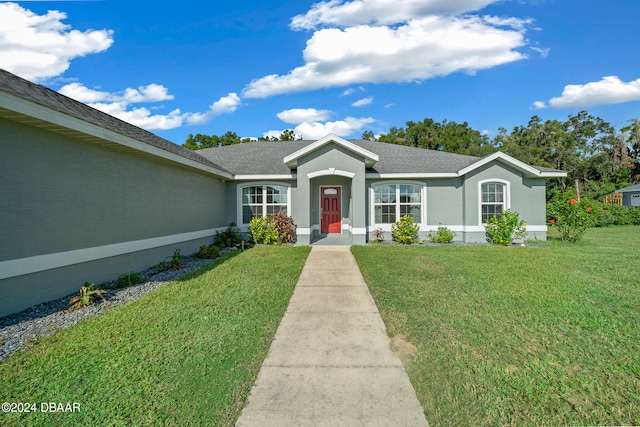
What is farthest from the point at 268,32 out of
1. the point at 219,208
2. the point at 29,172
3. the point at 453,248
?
the point at 453,248

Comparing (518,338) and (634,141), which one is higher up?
(634,141)

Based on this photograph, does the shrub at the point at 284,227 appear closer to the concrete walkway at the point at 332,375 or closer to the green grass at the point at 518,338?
the green grass at the point at 518,338

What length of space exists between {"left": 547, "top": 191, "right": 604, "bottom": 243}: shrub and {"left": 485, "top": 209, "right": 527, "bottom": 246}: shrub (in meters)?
1.72

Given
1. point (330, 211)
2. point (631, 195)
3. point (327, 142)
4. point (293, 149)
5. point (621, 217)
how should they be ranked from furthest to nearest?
point (631, 195) → point (621, 217) → point (293, 149) → point (330, 211) → point (327, 142)

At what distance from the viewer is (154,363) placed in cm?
327

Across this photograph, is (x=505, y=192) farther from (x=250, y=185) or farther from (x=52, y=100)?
(x=52, y=100)

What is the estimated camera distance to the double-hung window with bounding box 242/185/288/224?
13.0m

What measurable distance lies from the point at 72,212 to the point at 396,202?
1093 cm

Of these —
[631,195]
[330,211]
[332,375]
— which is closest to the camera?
[332,375]

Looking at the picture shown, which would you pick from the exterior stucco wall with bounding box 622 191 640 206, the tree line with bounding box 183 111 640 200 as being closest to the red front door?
the tree line with bounding box 183 111 640 200

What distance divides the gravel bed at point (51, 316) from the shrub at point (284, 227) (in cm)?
547

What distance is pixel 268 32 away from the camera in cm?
1291

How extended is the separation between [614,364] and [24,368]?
6.65m

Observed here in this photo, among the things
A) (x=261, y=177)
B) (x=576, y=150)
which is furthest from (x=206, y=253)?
(x=576, y=150)
